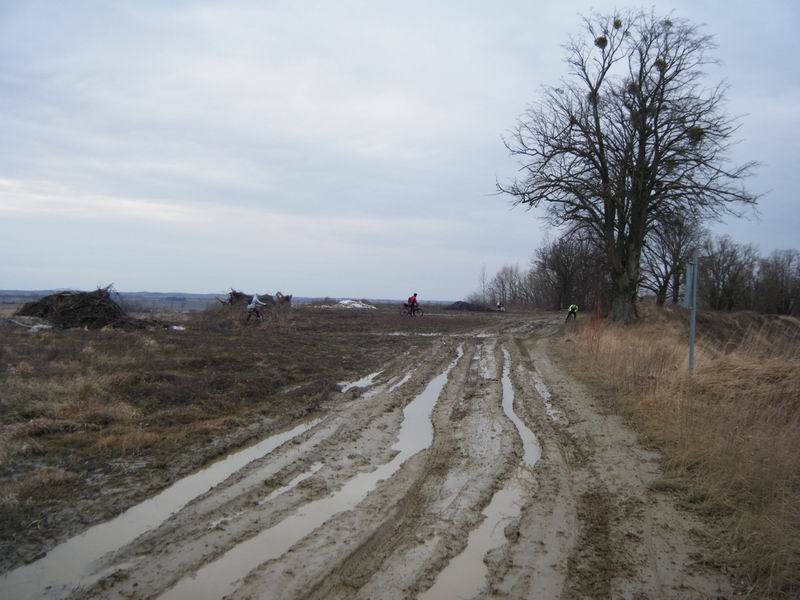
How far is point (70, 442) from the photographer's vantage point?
673 centimetres

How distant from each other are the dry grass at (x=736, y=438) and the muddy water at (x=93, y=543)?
4.54m

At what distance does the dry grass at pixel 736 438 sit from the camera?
377cm

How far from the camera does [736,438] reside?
18.6 ft

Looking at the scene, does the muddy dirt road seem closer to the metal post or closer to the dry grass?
the dry grass

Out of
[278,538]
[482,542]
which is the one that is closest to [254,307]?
[278,538]

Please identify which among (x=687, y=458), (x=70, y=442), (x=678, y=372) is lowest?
(x=70, y=442)

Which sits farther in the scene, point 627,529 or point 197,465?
point 197,465

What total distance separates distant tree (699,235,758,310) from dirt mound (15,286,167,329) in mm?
57411

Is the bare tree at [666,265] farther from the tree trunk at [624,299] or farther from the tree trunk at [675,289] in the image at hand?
the tree trunk at [624,299]

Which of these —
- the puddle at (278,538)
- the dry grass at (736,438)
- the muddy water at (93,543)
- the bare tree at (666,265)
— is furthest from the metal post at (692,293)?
the bare tree at (666,265)

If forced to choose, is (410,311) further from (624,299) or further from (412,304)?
(624,299)

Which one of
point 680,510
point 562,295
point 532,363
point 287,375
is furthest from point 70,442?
point 562,295

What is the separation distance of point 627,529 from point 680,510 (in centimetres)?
73

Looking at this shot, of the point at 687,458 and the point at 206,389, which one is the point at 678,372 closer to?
the point at 687,458
